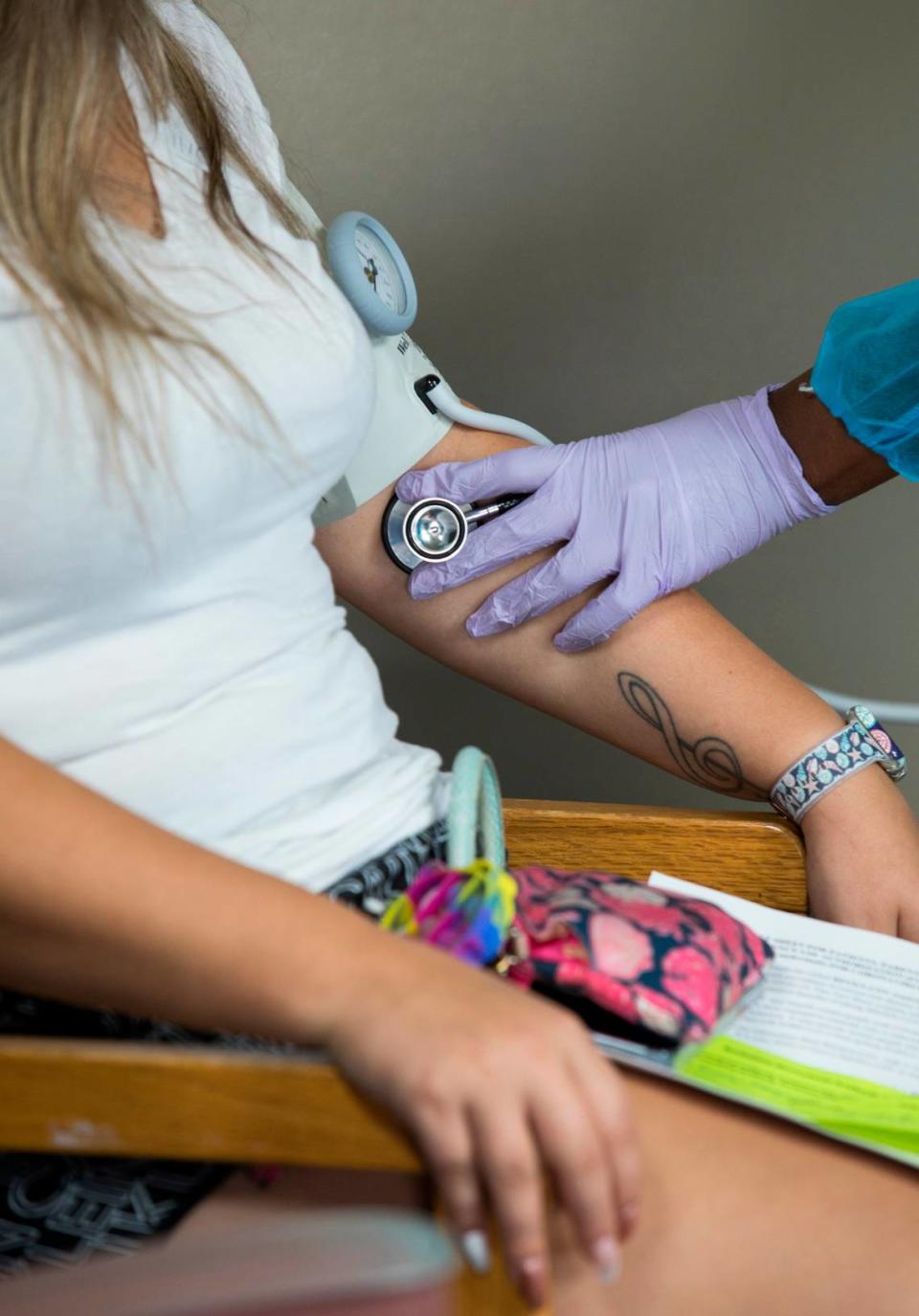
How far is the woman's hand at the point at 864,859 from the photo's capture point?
88 cm

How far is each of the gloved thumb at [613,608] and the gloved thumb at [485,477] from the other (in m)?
0.11

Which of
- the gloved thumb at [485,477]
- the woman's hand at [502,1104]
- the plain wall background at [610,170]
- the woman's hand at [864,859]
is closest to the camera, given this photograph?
the woman's hand at [502,1104]

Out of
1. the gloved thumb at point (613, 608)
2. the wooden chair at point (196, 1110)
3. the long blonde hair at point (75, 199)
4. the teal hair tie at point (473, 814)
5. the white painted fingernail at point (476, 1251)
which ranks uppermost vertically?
the long blonde hair at point (75, 199)

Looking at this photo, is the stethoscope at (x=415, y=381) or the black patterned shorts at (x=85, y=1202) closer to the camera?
the black patterned shorts at (x=85, y=1202)

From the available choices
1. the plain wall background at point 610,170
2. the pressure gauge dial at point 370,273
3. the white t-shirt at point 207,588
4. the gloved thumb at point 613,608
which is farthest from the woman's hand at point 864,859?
the plain wall background at point 610,170

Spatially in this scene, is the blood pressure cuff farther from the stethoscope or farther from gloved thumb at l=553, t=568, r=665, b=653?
gloved thumb at l=553, t=568, r=665, b=653

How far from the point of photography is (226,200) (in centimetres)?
76

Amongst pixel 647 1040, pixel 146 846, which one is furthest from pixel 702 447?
pixel 146 846

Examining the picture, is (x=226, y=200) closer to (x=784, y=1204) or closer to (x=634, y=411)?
(x=784, y=1204)

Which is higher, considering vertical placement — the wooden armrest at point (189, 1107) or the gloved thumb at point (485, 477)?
the gloved thumb at point (485, 477)

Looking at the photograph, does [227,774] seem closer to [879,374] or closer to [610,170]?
[879,374]

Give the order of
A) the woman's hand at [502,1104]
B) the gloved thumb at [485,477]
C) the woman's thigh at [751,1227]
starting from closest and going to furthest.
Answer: the woman's hand at [502,1104] < the woman's thigh at [751,1227] < the gloved thumb at [485,477]

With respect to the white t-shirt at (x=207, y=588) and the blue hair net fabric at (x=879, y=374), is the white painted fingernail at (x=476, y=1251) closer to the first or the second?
the white t-shirt at (x=207, y=588)

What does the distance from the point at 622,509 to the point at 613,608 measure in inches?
3.9
